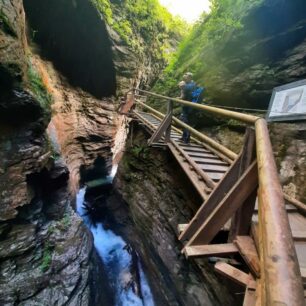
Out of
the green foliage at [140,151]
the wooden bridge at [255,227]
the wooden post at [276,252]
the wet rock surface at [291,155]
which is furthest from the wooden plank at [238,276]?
the green foliage at [140,151]

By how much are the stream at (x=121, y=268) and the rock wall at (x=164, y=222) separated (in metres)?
0.75

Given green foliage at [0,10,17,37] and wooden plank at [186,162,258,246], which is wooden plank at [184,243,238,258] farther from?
green foliage at [0,10,17,37]

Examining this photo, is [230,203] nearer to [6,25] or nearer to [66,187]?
[6,25]

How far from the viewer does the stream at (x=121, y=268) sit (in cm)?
768

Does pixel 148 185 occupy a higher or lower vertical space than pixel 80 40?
lower

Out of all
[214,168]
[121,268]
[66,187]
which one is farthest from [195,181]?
[121,268]

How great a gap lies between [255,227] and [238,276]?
45 cm

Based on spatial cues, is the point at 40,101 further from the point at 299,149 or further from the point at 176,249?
the point at 299,149

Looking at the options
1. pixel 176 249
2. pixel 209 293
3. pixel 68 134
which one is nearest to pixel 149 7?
pixel 68 134

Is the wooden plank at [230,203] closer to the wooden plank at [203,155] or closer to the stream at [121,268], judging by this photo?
the wooden plank at [203,155]

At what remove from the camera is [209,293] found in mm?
4109

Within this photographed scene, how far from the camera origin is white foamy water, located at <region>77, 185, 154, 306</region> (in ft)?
25.1

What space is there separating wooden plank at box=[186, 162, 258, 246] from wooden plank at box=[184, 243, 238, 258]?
0.07m

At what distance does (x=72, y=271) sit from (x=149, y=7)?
15.1m
